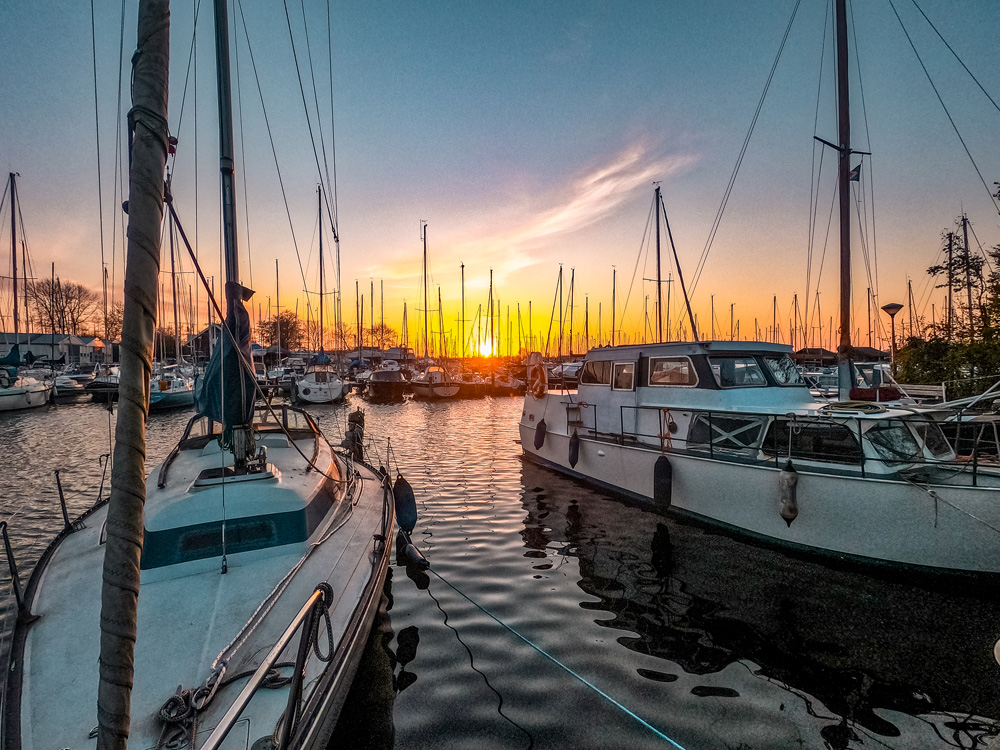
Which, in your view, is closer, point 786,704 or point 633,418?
point 786,704

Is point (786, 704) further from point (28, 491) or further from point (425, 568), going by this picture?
point (28, 491)

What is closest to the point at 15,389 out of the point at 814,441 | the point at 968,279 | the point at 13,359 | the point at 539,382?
the point at 13,359

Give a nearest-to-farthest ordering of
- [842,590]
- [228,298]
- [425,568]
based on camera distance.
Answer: [228,298], [842,590], [425,568]

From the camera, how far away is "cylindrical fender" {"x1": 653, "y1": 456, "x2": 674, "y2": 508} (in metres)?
9.88

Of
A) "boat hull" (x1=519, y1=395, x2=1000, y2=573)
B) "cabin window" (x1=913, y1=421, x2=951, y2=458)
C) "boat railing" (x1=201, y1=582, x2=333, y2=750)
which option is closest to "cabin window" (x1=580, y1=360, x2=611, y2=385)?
"boat hull" (x1=519, y1=395, x2=1000, y2=573)

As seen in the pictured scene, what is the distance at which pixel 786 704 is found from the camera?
4.59 metres

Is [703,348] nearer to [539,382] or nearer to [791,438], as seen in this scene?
[791,438]

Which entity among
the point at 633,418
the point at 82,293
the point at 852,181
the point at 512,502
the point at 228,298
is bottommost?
the point at 512,502

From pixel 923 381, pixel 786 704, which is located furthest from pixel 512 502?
pixel 923 381

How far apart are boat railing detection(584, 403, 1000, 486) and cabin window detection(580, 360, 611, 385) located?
155 cm

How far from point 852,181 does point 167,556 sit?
1478cm

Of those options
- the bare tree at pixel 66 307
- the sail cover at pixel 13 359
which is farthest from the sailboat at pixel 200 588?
the bare tree at pixel 66 307

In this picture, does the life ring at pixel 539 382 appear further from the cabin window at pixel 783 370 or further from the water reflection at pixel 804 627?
the water reflection at pixel 804 627

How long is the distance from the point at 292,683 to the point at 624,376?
35.5 feet
